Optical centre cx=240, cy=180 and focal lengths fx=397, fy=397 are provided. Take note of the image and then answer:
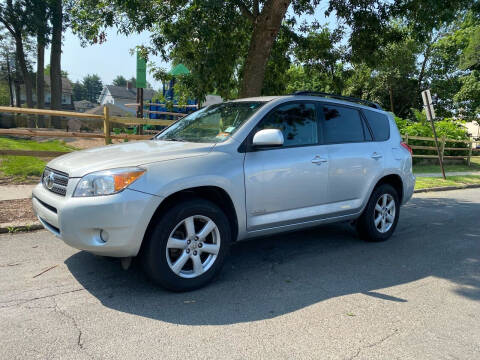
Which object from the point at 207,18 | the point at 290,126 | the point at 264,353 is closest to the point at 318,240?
the point at 290,126

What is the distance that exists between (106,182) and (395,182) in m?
4.13

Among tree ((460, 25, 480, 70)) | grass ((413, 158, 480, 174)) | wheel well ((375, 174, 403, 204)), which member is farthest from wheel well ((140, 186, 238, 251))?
tree ((460, 25, 480, 70))

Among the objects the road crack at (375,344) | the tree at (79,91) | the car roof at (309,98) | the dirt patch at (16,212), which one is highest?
the tree at (79,91)

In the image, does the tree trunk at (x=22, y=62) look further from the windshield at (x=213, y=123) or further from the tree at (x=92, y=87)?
the tree at (x=92, y=87)

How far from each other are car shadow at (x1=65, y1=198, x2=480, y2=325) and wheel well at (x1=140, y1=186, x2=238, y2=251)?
1.75 ft

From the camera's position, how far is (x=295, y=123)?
4.50 m

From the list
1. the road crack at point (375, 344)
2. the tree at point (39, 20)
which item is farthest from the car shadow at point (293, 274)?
the tree at point (39, 20)

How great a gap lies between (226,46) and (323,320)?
6911mm

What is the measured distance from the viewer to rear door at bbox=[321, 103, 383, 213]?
470cm

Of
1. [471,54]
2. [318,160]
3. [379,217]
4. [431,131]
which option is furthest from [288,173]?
[471,54]

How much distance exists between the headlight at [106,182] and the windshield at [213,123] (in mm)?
1028

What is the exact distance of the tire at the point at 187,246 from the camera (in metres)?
3.35

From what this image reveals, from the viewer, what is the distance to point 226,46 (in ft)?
28.5

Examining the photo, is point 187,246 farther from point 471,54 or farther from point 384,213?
→ point 471,54
